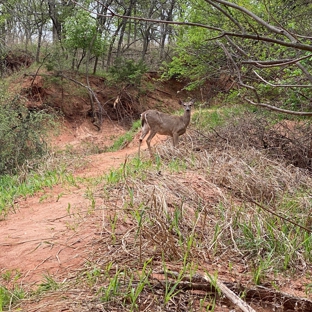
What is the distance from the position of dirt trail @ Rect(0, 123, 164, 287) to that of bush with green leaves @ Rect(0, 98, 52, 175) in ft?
14.0

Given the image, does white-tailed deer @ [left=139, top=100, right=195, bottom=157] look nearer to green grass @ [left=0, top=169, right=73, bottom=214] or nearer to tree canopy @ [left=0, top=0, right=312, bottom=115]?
tree canopy @ [left=0, top=0, right=312, bottom=115]

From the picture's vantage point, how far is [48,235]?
3814mm

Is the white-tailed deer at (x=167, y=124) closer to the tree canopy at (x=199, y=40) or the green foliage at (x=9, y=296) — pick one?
the tree canopy at (x=199, y=40)

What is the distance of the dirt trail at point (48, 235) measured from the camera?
3.22 metres

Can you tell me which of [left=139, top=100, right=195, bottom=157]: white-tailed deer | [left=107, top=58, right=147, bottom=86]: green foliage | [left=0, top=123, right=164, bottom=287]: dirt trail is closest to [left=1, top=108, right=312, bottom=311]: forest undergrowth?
[left=0, top=123, right=164, bottom=287]: dirt trail

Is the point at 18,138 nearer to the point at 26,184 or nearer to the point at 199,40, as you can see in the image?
the point at 26,184

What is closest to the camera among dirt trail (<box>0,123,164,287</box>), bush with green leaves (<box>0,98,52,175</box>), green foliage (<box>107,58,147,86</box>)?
dirt trail (<box>0,123,164,287</box>)

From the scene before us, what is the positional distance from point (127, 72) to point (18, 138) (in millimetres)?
9435

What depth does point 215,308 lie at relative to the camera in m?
2.61

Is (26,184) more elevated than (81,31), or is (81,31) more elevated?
(81,31)

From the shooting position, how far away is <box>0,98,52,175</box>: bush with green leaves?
31.3 ft

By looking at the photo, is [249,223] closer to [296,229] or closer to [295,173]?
[296,229]

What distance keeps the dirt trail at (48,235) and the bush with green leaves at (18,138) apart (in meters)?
4.26

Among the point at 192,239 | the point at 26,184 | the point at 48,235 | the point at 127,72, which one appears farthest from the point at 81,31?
the point at 192,239
